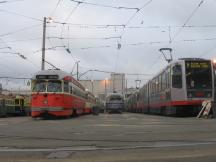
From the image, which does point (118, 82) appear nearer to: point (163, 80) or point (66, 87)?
point (163, 80)

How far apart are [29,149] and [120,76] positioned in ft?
387

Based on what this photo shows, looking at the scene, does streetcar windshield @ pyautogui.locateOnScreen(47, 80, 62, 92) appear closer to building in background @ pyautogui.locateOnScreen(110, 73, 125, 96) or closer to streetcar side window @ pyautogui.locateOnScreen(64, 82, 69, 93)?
streetcar side window @ pyautogui.locateOnScreen(64, 82, 69, 93)

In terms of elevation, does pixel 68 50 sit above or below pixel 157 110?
above

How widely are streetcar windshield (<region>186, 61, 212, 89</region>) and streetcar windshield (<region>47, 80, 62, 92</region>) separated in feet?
29.6

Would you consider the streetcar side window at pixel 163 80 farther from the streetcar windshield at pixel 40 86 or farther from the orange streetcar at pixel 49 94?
the streetcar windshield at pixel 40 86

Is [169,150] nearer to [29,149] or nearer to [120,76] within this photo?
[29,149]

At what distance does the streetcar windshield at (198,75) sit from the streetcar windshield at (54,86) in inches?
355

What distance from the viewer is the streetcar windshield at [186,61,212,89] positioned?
3731 centimetres

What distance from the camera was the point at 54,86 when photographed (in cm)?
3647

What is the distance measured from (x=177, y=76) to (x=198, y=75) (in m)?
1.49

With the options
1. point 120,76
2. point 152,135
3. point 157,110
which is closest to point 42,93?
point 157,110

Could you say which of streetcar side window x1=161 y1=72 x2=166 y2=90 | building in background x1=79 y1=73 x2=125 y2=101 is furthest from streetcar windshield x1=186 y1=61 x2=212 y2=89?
building in background x1=79 y1=73 x2=125 y2=101

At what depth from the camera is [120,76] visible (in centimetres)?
13250

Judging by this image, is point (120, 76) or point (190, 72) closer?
point (190, 72)
